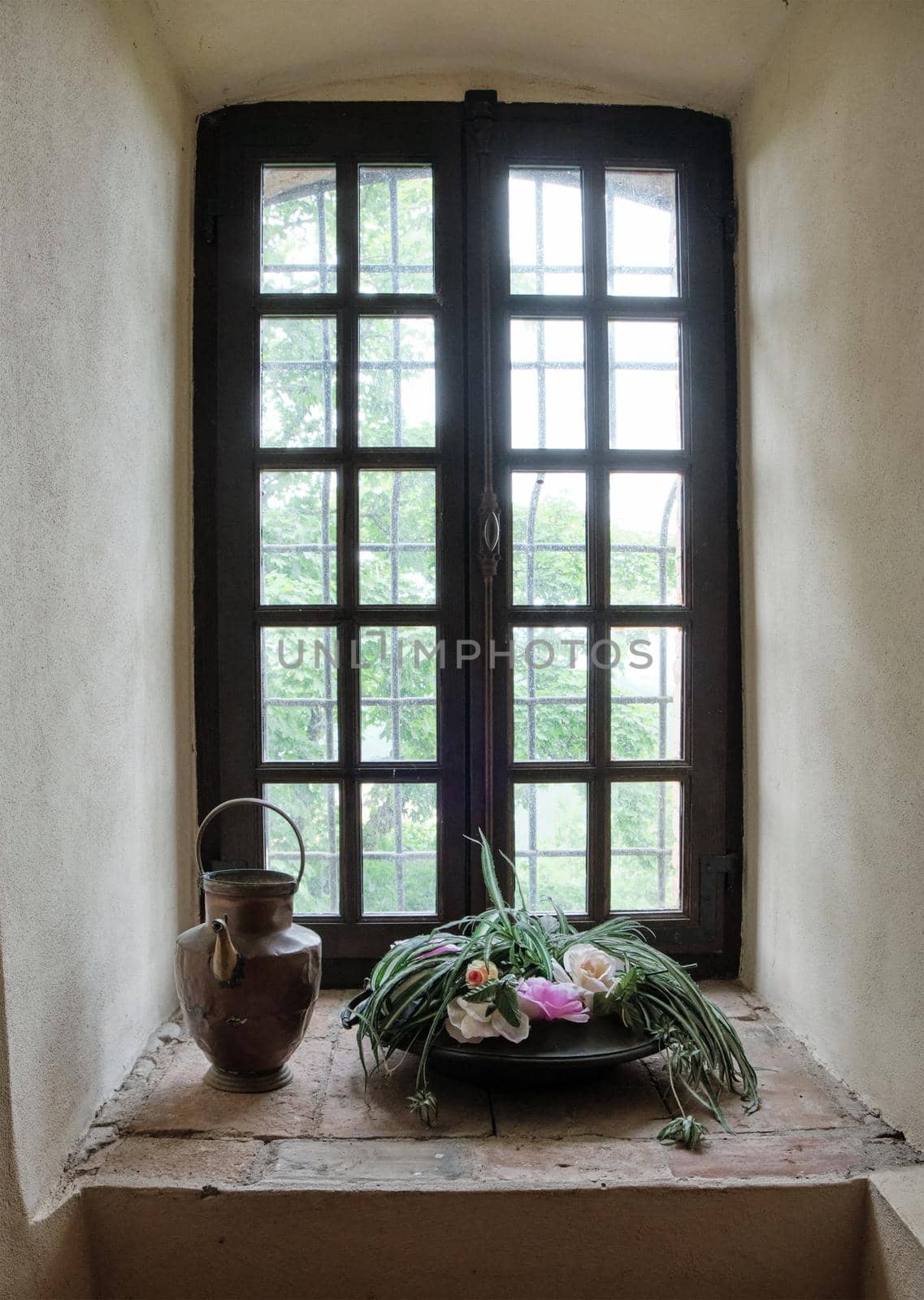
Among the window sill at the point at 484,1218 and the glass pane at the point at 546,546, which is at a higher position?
the glass pane at the point at 546,546

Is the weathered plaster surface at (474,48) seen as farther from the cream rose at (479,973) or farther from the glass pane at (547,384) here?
the cream rose at (479,973)

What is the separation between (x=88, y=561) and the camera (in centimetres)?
184

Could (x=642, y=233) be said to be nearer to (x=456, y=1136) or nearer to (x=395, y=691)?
(x=395, y=691)

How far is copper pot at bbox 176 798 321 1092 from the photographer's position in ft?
6.04

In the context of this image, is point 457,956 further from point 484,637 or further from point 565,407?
point 565,407

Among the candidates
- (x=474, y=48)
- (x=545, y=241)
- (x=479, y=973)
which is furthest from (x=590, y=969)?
(x=474, y=48)

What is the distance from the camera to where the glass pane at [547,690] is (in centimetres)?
252

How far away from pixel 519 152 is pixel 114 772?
5.95 feet

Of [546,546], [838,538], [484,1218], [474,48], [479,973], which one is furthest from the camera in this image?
[546,546]

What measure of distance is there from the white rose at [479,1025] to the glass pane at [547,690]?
2.53 ft

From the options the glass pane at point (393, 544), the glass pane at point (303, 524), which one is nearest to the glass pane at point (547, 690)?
the glass pane at point (393, 544)

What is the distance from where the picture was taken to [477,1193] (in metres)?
1.62

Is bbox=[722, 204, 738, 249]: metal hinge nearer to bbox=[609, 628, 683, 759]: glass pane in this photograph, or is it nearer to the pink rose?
bbox=[609, 628, 683, 759]: glass pane

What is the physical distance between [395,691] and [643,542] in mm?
744
